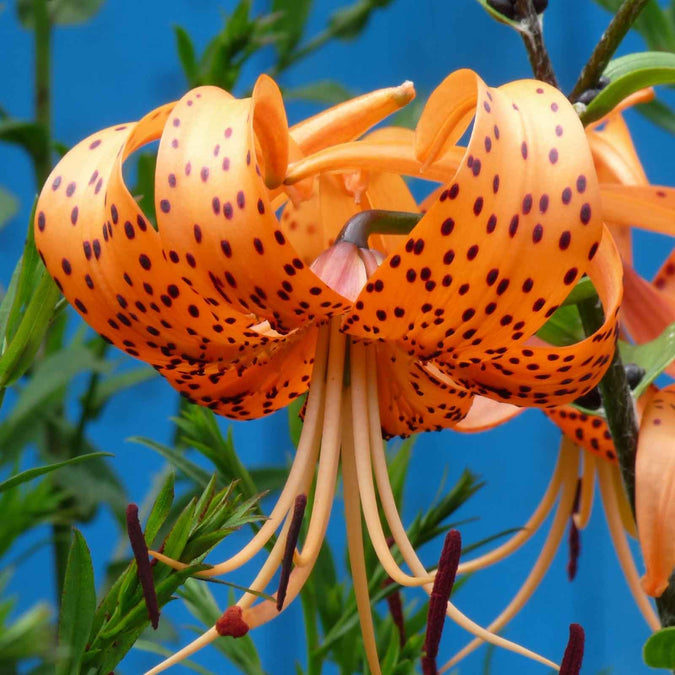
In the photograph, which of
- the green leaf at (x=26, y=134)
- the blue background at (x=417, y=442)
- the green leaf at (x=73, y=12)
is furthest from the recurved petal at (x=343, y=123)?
the blue background at (x=417, y=442)

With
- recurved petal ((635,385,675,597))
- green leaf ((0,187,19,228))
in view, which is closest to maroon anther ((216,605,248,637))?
recurved petal ((635,385,675,597))

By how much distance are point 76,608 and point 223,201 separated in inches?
7.5

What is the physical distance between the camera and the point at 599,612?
1581mm

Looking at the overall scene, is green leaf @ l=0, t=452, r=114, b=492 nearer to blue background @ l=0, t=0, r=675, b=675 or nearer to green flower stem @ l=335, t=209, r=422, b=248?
green flower stem @ l=335, t=209, r=422, b=248

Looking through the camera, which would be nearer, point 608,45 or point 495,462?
point 608,45

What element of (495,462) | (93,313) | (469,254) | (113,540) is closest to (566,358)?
(469,254)

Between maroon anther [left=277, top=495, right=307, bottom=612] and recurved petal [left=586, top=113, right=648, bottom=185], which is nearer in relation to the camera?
maroon anther [left=277, top=495, right=307, bottom=612]

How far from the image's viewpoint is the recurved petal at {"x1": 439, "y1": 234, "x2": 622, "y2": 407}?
0.48m

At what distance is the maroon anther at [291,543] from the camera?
0.48m

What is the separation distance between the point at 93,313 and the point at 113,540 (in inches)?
45.6

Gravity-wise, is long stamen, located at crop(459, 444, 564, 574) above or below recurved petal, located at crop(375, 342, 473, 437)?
below

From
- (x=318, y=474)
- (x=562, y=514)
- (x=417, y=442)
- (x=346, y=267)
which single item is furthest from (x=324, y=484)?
(x=417, y=442)

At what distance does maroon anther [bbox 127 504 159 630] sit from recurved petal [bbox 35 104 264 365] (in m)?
0.11

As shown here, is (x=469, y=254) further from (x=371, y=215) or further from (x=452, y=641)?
(x=452, y=641)
